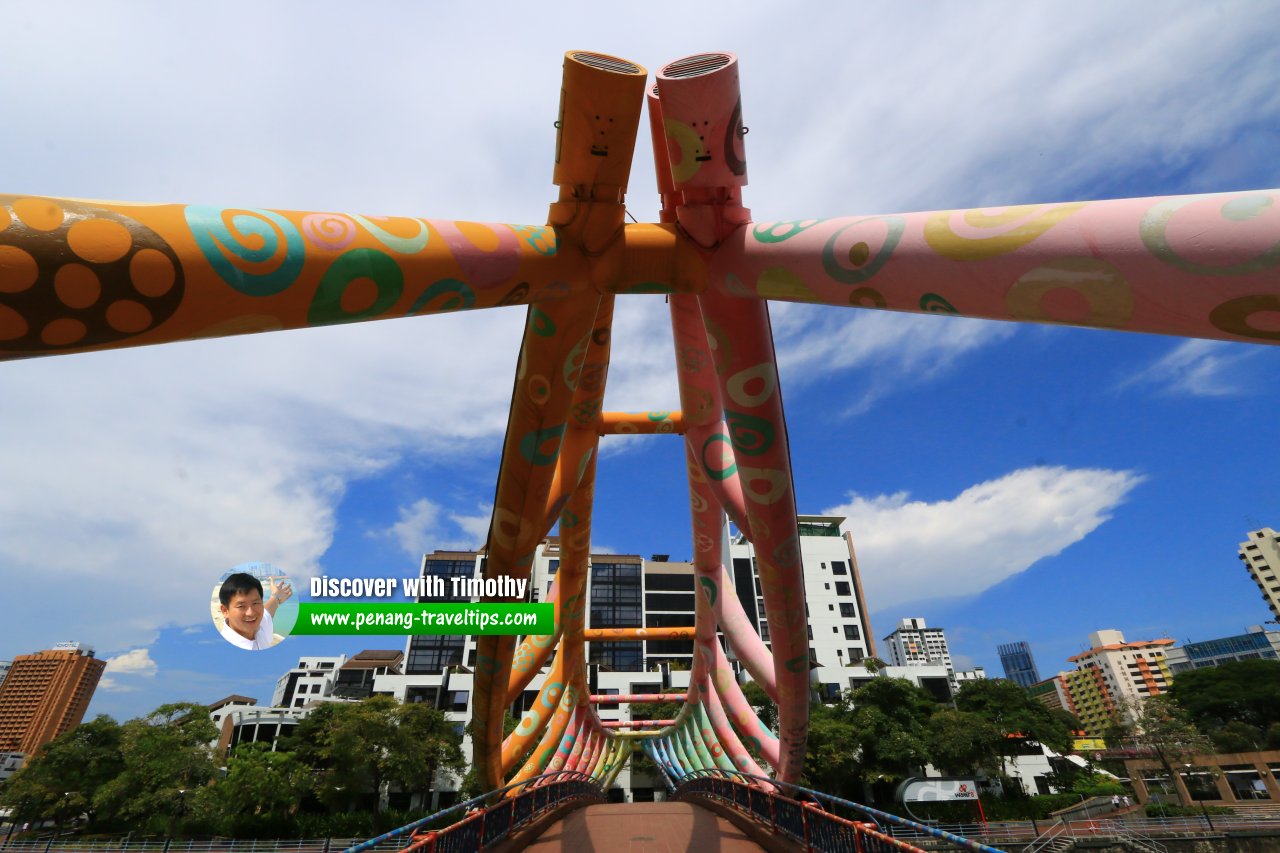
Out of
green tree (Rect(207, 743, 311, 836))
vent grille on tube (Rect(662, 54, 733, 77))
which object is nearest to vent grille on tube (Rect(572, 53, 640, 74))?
vent grille on tube (Rect(662, 54, 733, 77))

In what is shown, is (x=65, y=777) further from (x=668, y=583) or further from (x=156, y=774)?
(x=668, y=583)

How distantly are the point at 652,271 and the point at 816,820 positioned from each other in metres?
7.11

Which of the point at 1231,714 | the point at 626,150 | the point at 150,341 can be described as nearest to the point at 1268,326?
the point at 626,150

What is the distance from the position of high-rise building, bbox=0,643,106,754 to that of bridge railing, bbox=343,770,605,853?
147406mm

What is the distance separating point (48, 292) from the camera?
2.73 m

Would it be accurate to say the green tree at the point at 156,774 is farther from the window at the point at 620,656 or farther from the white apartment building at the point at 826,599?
the white apartment building at the point at 826,599

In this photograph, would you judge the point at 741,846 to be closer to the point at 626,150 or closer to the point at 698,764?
the point at 626,150

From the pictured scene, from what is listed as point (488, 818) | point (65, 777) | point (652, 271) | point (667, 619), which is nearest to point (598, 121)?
point (652, 271)

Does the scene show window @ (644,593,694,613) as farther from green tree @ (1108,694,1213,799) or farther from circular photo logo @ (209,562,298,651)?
circular photo logo @ (209,562,298,651)

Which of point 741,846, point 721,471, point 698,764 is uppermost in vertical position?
point 721,471

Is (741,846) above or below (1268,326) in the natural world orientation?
below

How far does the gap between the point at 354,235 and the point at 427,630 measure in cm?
738

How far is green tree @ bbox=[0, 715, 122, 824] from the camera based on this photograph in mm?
37281

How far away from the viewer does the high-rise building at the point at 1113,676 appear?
13800 cm
